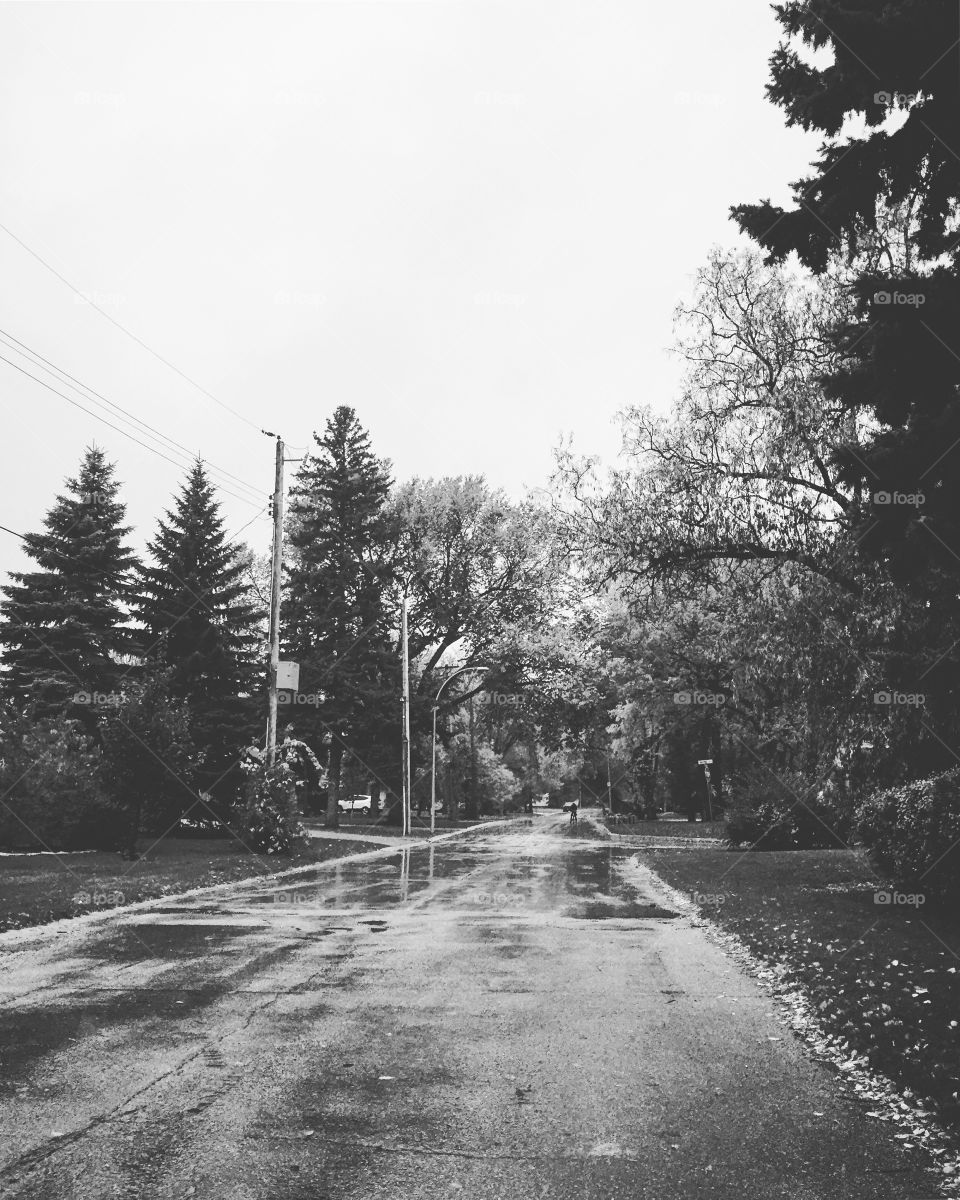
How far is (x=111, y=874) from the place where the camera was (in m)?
17.2

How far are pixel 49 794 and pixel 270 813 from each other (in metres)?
5.54

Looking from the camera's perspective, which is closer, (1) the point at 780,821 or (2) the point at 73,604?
(1) the point at 780,821

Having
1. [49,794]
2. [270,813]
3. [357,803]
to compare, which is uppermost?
[357,803]

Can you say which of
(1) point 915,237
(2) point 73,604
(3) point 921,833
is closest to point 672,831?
(2) point 73,604

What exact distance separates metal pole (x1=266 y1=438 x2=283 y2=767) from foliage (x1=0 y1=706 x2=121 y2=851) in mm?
4324

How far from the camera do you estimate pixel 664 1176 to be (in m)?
4.04

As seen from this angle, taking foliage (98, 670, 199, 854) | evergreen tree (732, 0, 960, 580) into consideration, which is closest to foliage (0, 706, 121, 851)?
foliage (98, 670, 199, 854)

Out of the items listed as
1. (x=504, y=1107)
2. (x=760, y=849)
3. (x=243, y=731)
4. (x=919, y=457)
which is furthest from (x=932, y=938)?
(x=243, y=731)

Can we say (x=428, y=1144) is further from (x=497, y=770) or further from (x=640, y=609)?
(x=497, y=770)

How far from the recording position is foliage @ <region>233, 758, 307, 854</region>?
915 inches

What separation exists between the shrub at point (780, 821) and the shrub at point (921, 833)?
11619 mm

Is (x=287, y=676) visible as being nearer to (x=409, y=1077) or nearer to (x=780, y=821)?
(x=780, y=821)

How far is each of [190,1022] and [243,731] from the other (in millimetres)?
31397

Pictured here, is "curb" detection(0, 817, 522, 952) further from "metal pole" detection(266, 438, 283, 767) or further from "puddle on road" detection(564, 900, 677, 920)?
"puddle on road" detection(564, 900, 677, 920)
